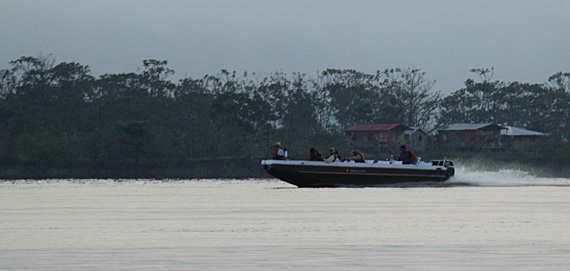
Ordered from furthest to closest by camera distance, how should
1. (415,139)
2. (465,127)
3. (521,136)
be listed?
(465,127)
(521,136)
(415,139)

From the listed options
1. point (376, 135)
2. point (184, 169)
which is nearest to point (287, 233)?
point (184, 169)

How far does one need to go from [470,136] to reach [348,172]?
8051 centimetres

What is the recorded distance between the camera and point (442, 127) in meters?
133

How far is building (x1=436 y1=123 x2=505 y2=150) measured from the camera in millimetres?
121562

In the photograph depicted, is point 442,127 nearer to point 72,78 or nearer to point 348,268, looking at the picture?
point 72,78

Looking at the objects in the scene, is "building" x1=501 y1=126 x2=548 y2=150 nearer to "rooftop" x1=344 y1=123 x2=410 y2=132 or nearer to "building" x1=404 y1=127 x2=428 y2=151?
"building" x1=404 y1=127 x2=428 y2=151

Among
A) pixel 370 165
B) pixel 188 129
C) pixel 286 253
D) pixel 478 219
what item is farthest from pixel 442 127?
pixel 286 253

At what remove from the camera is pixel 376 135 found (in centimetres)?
12644

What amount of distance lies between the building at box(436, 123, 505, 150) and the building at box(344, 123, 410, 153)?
18.3 feet

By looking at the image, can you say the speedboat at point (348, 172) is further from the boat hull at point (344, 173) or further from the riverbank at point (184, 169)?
the riverbank at point (184, 169)

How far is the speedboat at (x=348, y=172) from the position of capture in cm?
4841

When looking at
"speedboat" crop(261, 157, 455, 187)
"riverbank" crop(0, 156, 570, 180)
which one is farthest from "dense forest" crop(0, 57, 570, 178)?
"speedboat" crop(261, 157, 455, 187)

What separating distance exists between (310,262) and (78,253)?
179 inches

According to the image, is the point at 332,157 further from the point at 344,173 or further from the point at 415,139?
the point at 415,139
